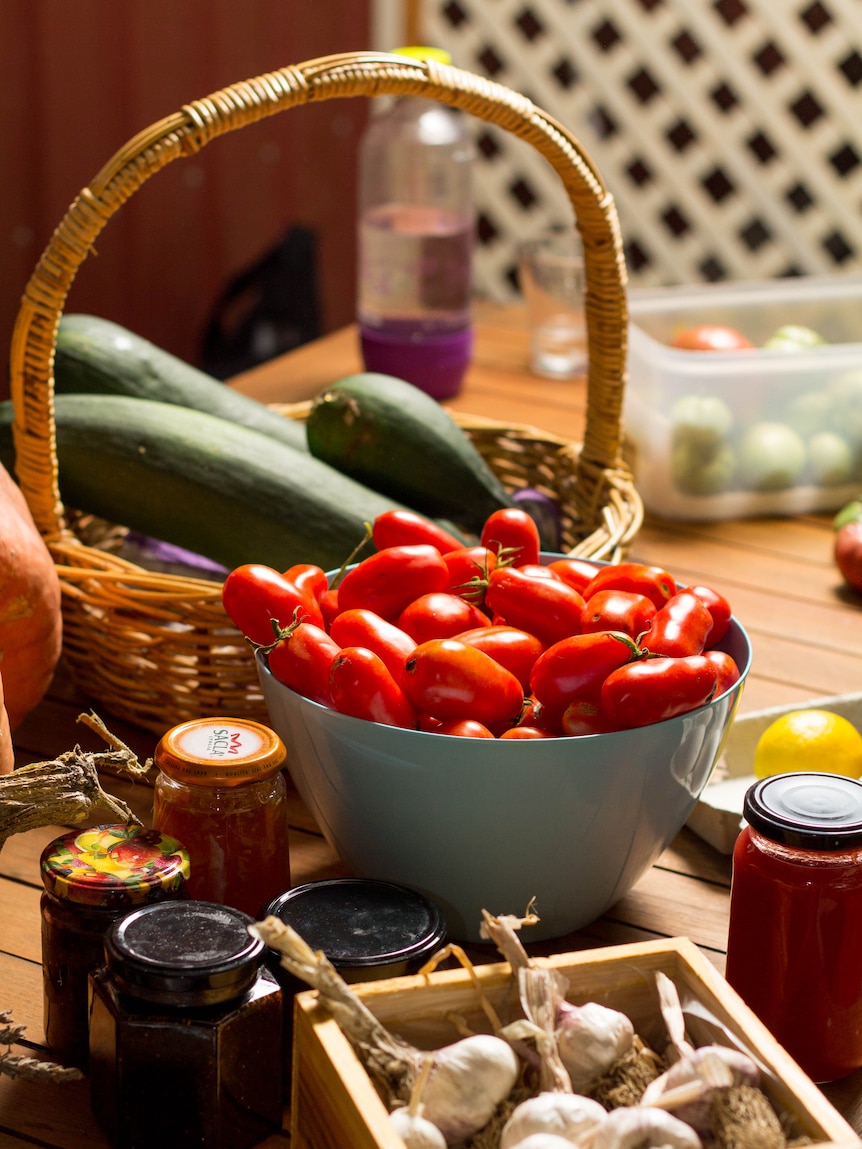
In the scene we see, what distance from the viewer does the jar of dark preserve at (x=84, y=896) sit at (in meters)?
0.60

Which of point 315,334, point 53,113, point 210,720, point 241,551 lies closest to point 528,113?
point 241,551

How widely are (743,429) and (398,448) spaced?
1.47ft

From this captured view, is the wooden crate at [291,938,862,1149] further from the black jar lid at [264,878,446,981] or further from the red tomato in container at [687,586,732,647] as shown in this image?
the red tomato in container at [687,586,732,647]

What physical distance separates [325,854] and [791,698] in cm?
42

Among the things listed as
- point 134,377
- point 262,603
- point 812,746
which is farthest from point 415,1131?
point 134,377

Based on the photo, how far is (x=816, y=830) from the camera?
60 centimetres

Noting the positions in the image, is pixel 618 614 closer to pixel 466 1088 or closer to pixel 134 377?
pixel 466 1088

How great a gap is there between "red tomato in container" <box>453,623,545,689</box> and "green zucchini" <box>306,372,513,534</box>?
0.41m

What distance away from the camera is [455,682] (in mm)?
666

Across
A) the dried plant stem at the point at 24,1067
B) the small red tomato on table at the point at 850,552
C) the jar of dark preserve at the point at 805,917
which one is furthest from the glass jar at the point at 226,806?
the small red tomato on table at the point at 850,552

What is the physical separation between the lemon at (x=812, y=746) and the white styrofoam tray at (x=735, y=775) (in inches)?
1.2

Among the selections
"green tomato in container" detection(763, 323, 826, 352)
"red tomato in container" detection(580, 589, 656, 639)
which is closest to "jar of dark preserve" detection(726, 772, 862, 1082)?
"red tomato in container" detection(580, 589, 656, 639)

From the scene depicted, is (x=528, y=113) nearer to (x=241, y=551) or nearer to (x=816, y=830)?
(x=241, y=551)

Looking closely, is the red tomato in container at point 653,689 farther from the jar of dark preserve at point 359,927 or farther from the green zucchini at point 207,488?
the green zucchini at point 207,488
